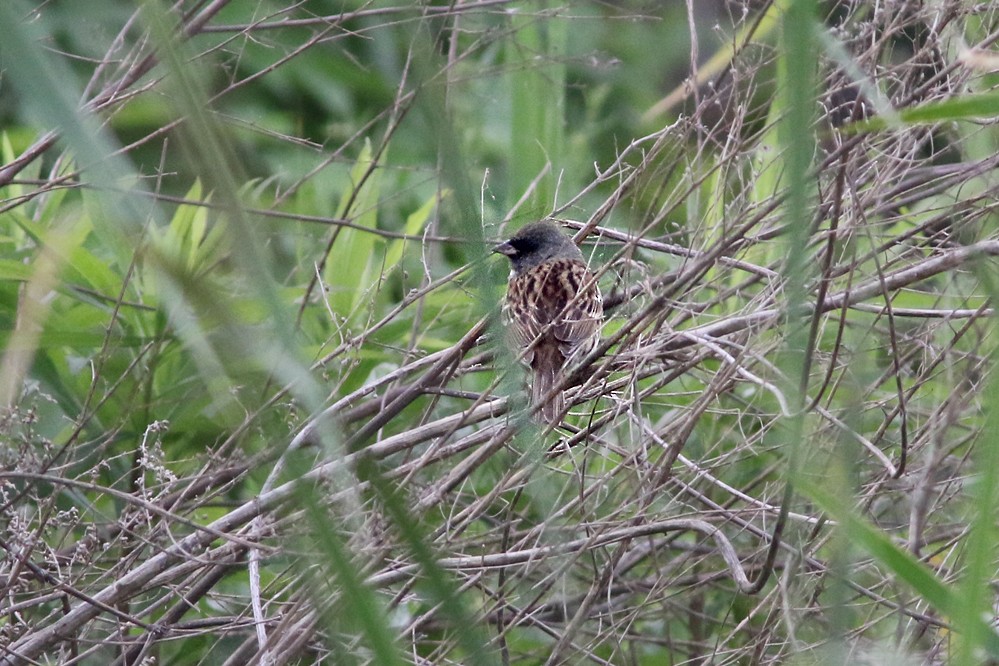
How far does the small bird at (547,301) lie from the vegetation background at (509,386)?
0.11m

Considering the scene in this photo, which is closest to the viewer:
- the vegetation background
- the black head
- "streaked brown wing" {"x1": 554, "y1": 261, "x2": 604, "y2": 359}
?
the vegetation background

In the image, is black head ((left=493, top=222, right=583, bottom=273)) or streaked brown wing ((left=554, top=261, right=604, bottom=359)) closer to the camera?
streaked brown wing ((left=554, top=261, right=604, bottom=359))

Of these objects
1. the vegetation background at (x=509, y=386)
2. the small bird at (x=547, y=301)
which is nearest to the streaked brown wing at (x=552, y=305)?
the small bird at (x=547, y=301)

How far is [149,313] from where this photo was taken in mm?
3350

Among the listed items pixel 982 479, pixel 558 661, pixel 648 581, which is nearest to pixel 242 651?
pixel 558 661

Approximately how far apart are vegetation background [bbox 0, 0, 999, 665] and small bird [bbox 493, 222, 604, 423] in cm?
11

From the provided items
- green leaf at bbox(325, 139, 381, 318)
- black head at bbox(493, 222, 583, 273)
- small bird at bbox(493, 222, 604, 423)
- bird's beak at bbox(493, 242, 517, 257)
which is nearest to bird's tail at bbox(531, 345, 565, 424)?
small bird at bbox(493, 222, 604, 423)

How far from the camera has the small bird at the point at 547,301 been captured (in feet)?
9.81

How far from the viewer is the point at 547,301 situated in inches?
132

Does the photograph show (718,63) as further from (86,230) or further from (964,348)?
(86,230)

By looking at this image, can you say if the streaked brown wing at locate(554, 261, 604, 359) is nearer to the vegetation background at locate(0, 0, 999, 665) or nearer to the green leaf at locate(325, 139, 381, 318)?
the vegetation background at locate(0, 0, 999, 665)

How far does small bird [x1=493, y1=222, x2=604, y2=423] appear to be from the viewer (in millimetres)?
2990

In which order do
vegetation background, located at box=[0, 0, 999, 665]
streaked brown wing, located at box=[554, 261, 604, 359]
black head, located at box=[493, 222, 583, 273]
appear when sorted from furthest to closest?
black head, located at box=[493, 222, 583, 273] → streaked brown wing, located at box=[554, 261, 604, 359] → vegetation background, located at box=[0, 0, 999, 665]

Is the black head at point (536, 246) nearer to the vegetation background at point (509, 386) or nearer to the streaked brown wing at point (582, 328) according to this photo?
the vegetation background at point (509, 386)
